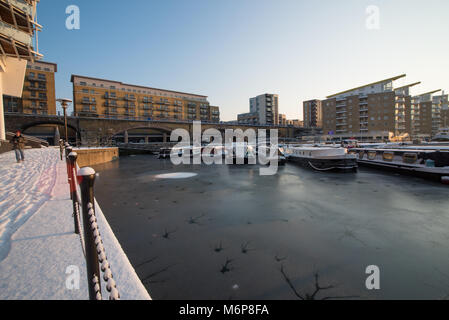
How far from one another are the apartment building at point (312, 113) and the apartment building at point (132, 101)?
195ft

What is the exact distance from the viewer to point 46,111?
57812mm

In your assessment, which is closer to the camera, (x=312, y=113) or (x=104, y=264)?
(x=104, y=264)

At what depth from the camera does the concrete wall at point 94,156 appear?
63.0 ft

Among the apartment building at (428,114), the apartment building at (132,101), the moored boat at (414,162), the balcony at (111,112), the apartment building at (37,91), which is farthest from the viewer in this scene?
the apartment building at (428,114)

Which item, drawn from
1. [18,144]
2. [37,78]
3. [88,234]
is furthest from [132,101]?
[88,234]

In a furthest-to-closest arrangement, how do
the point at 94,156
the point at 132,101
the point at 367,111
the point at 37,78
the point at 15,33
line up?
1. the point at 132,101
2. the point at 367,111
3. the point at 37,78
4. the point at 94,156
5. the point at 15,33

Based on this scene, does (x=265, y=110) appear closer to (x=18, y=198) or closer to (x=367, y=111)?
(x=367, y=111)

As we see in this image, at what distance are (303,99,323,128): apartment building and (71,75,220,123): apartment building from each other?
59448 millimetres

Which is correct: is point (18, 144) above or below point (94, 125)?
below

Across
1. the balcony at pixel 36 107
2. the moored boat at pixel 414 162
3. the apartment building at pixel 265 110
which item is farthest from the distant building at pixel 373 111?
the balcony at pixel 36 107

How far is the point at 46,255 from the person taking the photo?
282 centimetres

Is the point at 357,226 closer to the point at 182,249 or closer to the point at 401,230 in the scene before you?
the point at 401,230

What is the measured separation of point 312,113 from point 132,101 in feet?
311

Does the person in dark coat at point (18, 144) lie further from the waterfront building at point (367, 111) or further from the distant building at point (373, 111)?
the distant building at point (373, 111)
